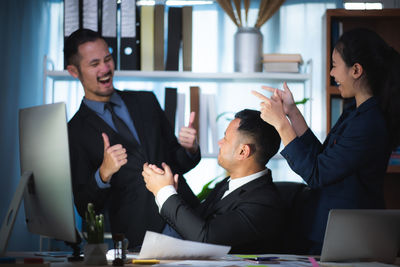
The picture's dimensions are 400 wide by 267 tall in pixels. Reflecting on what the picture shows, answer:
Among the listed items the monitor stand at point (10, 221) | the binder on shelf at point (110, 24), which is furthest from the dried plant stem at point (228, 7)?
the monitor stand at point (10, 221)

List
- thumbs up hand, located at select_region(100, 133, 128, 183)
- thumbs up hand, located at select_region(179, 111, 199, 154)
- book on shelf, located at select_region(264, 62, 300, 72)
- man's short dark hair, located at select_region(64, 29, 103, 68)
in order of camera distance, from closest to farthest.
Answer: thumbs up hand, located at select_region(100, 133, 128, 183) < thumbs up hand, located at select_region(179, 111, 199, 154) < man's short dark hair, located at select_region(64, 29, 103, 68) < book on shelf, located at select_region(264, 62, 300, 72)

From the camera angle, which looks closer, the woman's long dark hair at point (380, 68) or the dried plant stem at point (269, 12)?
the woman's long dark hair at point (380, 68)

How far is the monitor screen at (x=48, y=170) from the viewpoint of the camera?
3.99 feet

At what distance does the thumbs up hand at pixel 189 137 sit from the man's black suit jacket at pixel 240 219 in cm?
51

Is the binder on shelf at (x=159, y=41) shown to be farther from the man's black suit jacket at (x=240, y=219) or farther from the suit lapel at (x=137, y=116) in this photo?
the man's black suit jacket at (x=240, y=219)

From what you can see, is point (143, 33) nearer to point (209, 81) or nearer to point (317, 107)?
point (209, 81)

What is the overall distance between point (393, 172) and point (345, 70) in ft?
3.66

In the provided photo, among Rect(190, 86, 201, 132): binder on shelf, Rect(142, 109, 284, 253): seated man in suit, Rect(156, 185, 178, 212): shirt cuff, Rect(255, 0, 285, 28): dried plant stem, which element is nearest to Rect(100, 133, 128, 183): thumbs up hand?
Rect(142, 109, 284, 253): seated man in suit

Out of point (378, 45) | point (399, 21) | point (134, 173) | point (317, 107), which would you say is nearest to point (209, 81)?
point (317, 107)

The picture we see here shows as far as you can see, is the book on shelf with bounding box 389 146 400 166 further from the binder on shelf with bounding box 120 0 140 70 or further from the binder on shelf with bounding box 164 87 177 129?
the binder on shelf with bounding box 120 0 140 70

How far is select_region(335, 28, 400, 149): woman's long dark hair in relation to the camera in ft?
5.64

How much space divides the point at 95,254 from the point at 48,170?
24 cm

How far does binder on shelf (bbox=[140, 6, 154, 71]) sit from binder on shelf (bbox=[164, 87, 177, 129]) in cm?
17

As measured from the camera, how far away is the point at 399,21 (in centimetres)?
286
